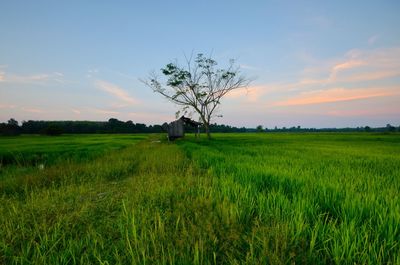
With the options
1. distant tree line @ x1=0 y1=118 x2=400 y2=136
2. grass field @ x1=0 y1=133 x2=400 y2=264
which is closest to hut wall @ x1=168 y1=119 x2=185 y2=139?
distant tree line @ x1=0 y1=118 x2=400 y2=136

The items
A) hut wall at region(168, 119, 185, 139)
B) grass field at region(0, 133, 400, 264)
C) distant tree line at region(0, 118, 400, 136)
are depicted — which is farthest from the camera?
distant tree line at region(0, 118, 400, 136)

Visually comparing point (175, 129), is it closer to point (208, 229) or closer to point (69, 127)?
point (208, 229)

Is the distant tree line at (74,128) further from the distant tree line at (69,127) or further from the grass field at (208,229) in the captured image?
the grass field at (208,229)

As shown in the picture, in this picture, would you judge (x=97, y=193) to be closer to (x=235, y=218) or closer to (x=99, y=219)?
(x=99, y=219)

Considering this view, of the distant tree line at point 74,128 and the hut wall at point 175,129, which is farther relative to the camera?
the distant tree line at point 74,128

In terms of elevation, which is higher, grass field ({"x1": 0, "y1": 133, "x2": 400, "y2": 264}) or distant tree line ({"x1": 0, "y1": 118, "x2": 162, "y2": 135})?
distant tree line ({"x1": 0, "y1": 118, "x2": 162, "y2": 135})

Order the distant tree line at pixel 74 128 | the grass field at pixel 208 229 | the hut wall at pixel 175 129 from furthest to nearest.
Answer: the distant tree line at pixel 74 128, the hut wall at pixel 175 129, the grass field at pixel 208 229

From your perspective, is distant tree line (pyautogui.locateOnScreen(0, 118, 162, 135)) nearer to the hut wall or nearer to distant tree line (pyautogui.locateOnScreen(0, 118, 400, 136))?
distant tree line (pyautogui.locateOnScreen(0, 118, 400, 136))

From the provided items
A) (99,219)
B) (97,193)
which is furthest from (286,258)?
(97,193)

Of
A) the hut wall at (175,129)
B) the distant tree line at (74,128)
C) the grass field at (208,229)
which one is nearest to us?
the grass field at (208,229)

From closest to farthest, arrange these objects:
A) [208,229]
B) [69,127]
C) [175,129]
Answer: [208,229] → [175,129] → [69,127]

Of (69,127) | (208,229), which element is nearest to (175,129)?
(208,229)

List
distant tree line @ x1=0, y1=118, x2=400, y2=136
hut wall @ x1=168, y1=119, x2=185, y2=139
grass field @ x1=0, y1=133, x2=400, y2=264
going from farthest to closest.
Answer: distant tree line @ x1=0, y1=118, x2=400, y2=136 < hut wall @ x1=168, y1=119, x2=185, y2=139 < grass field @ x1=0, y1=133, x2=400, y2=264

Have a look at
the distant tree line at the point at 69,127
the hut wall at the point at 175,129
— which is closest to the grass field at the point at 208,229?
the hut wall at the point at 175,129
